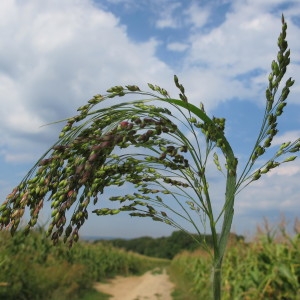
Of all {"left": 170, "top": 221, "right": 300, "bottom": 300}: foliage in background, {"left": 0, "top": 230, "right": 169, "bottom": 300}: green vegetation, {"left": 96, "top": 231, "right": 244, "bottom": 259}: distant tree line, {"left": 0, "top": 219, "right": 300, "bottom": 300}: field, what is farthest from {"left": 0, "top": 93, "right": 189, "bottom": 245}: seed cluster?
{"left": 96, "top": 231, "right": 244, "bottom": 259}: distant tree line

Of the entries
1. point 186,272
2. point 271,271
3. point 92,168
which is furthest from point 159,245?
point 92,168

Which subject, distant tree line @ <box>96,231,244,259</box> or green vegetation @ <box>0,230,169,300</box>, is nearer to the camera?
green vegetation @ <box>0,230,169,300</box>

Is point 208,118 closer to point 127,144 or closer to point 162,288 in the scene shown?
point 127,144

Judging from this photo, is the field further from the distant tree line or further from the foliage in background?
the distant tree line

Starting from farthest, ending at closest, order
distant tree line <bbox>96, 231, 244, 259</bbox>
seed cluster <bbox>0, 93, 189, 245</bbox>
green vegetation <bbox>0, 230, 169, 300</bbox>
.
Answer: distant tree line <bbox>96, 231, 244, 259</bbox> → green vegetation <bbox>0, 230, 169, 300</bbox> → seed cluster <bbox>0, 93, 189, 245</bbox>

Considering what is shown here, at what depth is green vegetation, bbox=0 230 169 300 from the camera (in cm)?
1126

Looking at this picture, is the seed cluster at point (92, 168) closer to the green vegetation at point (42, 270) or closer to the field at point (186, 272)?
the field at point (186, 272)

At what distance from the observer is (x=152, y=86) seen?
1972mm

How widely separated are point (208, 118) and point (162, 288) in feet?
59.0

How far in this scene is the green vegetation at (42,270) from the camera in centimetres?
1126

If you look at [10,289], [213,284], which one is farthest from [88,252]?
[213,284]

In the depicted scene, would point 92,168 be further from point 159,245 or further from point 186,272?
point 159,245

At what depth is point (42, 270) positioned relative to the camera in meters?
13.6

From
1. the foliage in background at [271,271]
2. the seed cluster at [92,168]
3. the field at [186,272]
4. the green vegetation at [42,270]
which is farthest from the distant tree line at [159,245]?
the seed cluster at [92,168]
